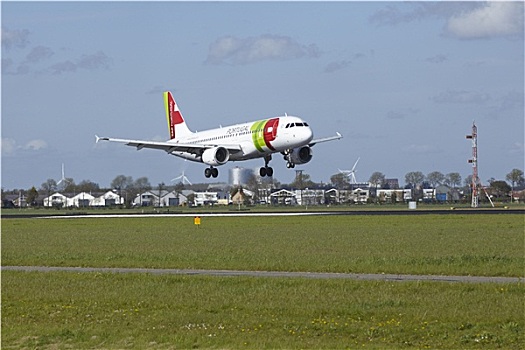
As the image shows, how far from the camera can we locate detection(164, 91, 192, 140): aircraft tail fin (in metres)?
96.2

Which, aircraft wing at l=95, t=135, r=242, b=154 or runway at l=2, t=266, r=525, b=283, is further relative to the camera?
aircraft wing at l=95, t=135, r=242, b=154

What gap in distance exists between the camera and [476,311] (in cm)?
2195

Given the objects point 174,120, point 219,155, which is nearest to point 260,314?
point 219,155

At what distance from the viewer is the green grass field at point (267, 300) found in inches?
777

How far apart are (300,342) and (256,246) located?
1039 inches

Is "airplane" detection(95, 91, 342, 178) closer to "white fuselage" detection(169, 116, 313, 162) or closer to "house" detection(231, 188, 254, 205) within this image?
"white fuselage" detection(169, 116, 313, 162)

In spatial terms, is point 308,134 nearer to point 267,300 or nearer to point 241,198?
point 267,300

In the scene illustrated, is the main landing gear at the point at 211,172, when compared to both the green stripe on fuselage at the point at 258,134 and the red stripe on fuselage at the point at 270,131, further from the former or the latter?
the red stripe on fuselage at the point at 270,131

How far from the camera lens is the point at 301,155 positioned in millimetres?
77750

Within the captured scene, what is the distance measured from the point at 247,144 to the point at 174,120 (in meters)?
21.9

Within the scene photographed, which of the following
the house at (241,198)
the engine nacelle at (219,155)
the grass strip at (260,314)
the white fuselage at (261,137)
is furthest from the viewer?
the house at (241,198)

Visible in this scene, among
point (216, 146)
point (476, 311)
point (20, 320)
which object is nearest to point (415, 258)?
point (476, 311)

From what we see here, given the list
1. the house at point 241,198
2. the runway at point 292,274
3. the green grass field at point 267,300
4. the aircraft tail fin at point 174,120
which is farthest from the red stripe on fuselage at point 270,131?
the house at point 241,198

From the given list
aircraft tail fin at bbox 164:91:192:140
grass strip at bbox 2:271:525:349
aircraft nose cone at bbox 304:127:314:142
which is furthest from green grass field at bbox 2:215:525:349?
aircraft tail fin at bbox 164:91:192:140
